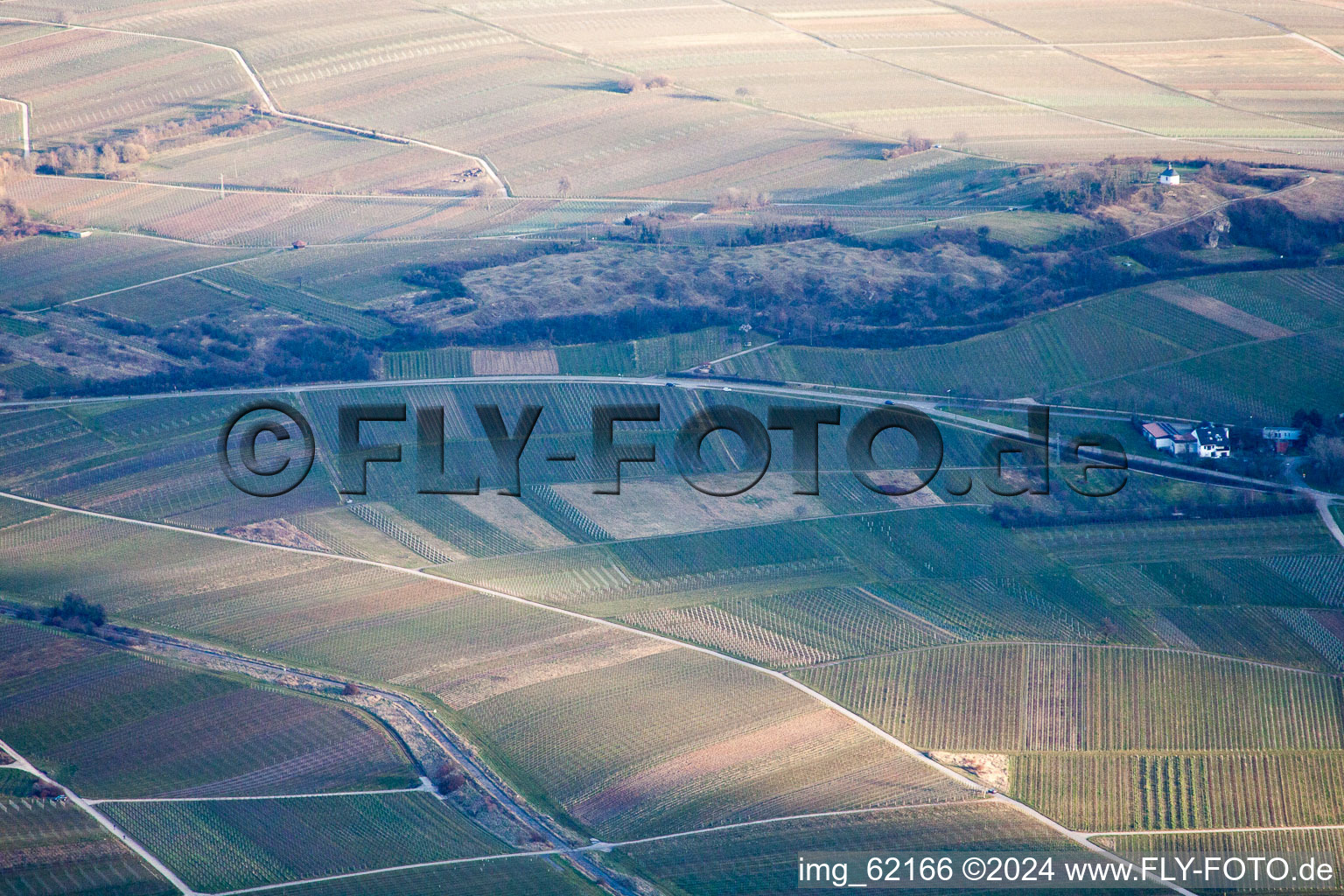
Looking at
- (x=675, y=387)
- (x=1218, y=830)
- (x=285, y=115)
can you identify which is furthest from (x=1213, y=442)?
(x=285, y=115)

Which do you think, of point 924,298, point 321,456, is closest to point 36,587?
point 321,456

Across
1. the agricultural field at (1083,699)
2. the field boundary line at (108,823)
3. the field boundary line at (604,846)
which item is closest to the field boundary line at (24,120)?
the field boundary line at (108,823)

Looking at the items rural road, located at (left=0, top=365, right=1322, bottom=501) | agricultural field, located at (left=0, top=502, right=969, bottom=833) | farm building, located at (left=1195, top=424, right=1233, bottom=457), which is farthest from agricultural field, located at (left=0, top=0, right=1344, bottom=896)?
farm building, located at (left=1195, top=424, right=1233, bottom=457)

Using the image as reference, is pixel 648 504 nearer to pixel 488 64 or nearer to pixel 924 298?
pixel 924 298

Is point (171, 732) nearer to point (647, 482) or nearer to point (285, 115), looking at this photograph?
point (647, 482)

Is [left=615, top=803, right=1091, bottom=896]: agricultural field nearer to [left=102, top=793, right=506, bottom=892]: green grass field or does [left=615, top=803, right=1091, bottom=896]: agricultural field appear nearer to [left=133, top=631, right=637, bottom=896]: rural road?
[left=133, top=631, right=637, bottom=896]: rural road

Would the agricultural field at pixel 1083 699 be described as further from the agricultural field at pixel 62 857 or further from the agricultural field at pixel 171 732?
the agricultural field at pixel 62 857
